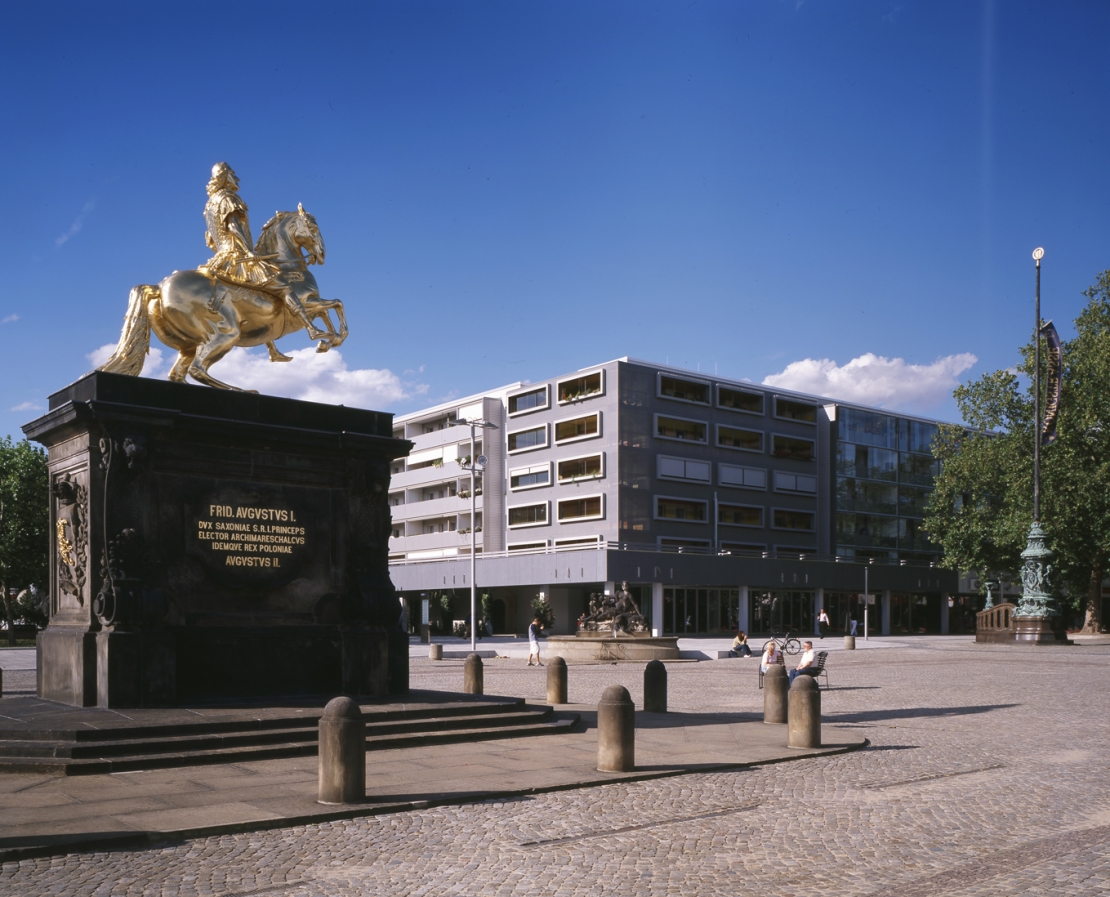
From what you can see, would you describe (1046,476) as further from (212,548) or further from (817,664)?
(212,548)

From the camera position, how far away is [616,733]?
36.7 ft

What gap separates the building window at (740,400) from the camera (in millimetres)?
73694

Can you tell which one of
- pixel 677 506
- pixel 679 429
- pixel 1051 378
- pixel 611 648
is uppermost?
pixel 1051 378

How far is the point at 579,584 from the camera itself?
2653 inches

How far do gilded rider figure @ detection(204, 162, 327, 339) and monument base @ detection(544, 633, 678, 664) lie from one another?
21.6m

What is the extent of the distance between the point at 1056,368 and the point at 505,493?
4070cm

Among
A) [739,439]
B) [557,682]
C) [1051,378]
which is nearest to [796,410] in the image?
[739,439]

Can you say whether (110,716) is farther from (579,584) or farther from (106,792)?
(579,584)

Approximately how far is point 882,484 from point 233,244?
73.3 meters

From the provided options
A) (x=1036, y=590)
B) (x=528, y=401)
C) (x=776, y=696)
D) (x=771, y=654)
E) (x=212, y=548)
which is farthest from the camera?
(x=528, y=401)

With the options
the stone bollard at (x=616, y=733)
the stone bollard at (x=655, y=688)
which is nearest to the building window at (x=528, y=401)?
the stone bollard at (x=655, y=688)

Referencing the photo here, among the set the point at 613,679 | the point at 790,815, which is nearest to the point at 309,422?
the point at 790,815

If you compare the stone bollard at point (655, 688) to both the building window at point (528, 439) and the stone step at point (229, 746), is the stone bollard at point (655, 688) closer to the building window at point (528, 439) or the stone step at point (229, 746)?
the stone step at point (229, 746)

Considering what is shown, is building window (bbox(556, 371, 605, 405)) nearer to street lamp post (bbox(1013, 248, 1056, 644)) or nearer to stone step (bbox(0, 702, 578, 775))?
street lamp post (bbox(1013, 248, 1056, 644))
